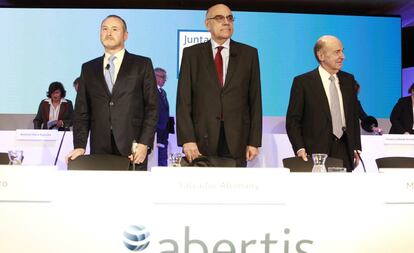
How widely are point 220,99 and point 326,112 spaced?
29.7 inches

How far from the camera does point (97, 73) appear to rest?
3.24 metres

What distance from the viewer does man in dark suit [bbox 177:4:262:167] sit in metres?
3.17

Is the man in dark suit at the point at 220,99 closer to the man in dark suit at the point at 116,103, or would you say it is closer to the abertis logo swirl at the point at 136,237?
the man in dark suit at the point at 116,103

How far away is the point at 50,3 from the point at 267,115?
3555 millimetres

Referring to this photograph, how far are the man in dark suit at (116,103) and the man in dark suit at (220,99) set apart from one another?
20cm

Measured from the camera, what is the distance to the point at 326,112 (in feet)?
11.5

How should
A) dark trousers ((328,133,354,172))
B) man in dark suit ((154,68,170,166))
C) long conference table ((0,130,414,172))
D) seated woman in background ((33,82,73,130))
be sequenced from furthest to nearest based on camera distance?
seated woman in background ((33,82,73,130))
man in dark suit ((154,68,170,166))
long conference table ((0,130,414,172))
dark trousers ((328,133,354,172))

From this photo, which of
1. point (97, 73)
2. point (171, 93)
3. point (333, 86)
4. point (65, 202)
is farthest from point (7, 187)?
point (171, 93)

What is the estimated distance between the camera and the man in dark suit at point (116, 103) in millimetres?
3135

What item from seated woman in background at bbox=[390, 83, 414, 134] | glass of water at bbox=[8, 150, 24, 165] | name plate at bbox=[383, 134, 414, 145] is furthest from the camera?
seated woman in background at bbox=[390, 83, 414, 134]

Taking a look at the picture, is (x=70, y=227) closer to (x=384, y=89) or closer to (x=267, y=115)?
(x=267, y=115)

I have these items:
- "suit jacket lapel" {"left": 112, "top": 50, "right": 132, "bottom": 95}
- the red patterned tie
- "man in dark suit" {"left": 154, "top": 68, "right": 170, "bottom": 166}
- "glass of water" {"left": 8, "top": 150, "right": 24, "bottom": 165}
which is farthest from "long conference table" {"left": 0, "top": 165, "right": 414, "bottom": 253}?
"man in dark suit" {"left": 154, "top": 68, "right": 170, "bottom": 166}

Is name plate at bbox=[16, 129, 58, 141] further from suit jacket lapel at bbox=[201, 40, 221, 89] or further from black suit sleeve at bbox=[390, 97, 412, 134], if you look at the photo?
black suit sleeve at bbox=[390, 97, 412, 134]

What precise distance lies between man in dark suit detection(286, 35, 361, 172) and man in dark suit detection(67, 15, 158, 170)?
0.98 m
